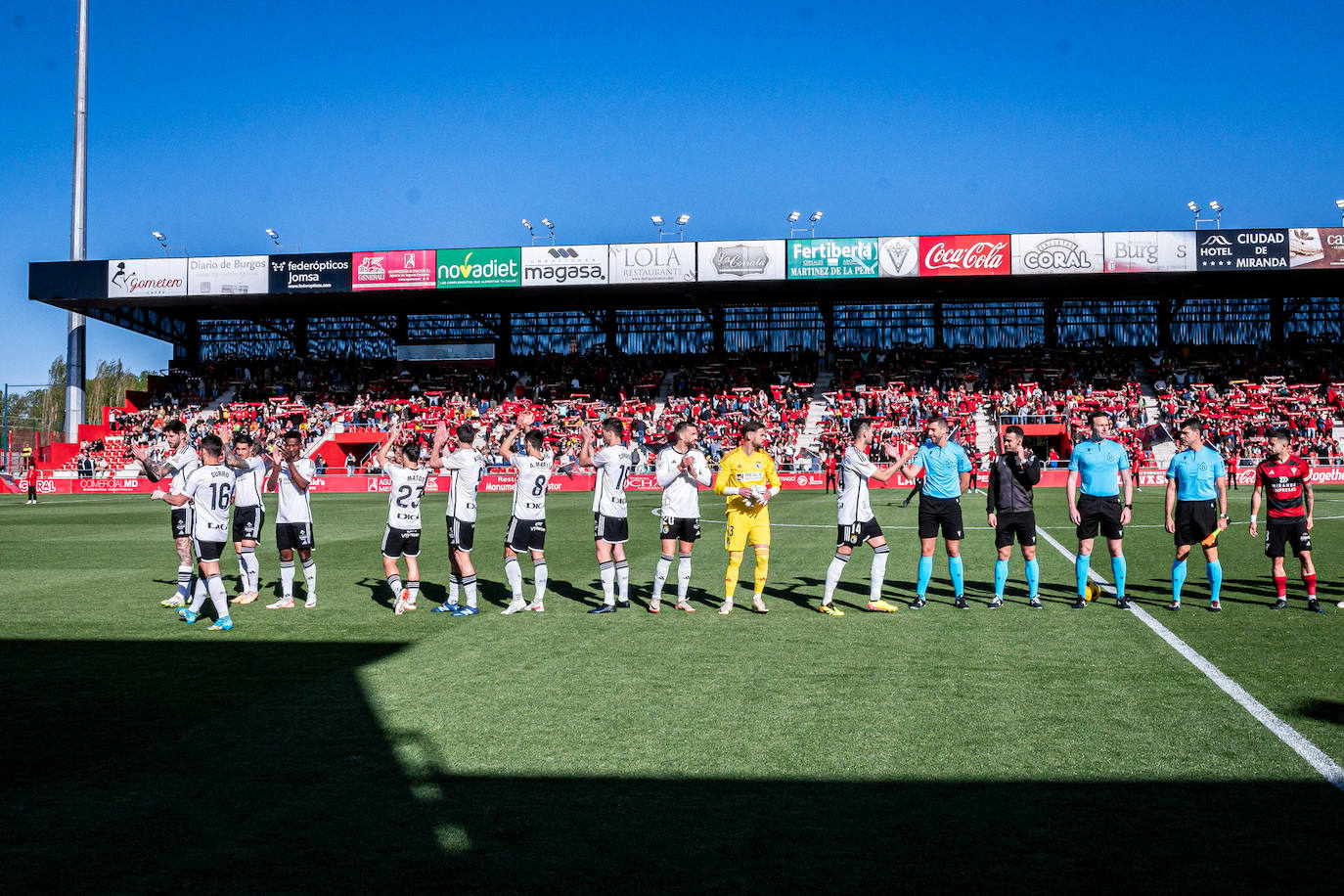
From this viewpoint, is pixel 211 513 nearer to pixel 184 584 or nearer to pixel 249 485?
pixel 249 485

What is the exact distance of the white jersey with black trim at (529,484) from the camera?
10250mm

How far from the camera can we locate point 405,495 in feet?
34.9

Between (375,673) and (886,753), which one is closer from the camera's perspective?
(886,753)

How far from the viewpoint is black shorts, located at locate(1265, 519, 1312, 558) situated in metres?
10.4

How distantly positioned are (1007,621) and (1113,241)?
38.3 metres

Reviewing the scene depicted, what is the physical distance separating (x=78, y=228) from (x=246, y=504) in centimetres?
4256

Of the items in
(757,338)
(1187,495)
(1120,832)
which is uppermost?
(757,338)

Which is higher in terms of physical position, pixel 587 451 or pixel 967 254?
pixel 967 254

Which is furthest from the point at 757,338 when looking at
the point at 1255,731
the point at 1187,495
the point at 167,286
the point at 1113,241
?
the point at 1255,731

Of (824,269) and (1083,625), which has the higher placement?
(824,269)

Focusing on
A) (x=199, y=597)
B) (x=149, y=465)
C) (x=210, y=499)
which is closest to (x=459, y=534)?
(x=210, y=499)

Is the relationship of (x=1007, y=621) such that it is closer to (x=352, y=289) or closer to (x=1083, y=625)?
(x=1083, y=625)

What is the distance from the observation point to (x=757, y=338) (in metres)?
54.2

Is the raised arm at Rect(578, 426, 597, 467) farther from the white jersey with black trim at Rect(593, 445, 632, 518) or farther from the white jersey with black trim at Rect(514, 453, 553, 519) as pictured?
the white jersey with black trim at Rect(514, 453, 553, 519)
